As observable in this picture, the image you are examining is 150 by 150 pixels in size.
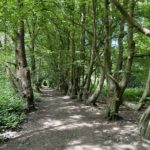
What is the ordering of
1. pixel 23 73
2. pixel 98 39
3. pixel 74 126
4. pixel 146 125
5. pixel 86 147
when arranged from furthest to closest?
pixel 98 39
pixel 23 73
pixel 74 126
pixel 146 125
pixel 86 147

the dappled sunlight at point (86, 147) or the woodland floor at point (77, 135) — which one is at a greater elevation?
the woodland floor at point (77, 135)

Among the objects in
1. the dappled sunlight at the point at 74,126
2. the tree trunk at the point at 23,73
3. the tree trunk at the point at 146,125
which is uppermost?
the tree trunk at the point at 23,73

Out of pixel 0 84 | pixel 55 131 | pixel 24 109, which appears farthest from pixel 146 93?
pixel 0 84

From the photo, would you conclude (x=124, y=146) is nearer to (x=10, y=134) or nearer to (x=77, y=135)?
(x=77, y=135)

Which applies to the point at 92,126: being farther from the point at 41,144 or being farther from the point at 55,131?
the point at 41,144

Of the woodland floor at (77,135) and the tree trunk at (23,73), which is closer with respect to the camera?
the woodland floor at (77,135)

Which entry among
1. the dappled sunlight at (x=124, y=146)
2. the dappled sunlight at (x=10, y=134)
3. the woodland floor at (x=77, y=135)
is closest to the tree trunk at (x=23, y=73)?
the woodland floor at (x=77, y=135)

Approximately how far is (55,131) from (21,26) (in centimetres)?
Answer: 742

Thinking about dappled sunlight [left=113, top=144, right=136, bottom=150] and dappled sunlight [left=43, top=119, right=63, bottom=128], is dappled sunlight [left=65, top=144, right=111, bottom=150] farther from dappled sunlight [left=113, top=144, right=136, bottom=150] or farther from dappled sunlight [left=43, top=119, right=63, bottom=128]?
dappled sunlight [left=43, top=119, right=63, bottom=128]

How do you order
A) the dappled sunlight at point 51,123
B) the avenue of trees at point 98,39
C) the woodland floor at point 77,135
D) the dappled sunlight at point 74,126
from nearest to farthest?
the woodland floor at point 77,135
the dappled sunlight at point 74,126
the avenue of trees at point 98,39
the dappled sunlight at point 51,123

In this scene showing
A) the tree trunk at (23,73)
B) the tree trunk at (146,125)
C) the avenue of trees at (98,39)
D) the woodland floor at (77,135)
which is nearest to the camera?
the woodland floor at (77,135)

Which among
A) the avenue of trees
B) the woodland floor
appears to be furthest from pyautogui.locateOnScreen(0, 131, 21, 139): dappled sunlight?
the avenue of trees

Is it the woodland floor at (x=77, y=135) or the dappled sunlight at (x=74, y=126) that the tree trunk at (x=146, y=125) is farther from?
the dappled sunlight at (x=74, y=126)

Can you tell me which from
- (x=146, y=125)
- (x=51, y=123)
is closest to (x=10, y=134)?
(x=51, y=123)
